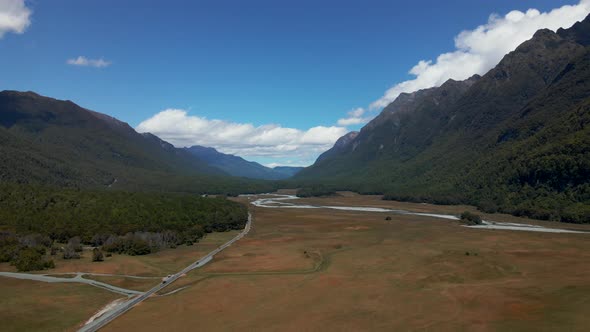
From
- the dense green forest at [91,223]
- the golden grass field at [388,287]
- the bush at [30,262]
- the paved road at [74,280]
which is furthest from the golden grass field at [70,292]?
the golden grass field at [388,287]

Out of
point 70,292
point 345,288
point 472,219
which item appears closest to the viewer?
point 70,292

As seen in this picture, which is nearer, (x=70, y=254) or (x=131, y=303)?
(x=131, y=303)

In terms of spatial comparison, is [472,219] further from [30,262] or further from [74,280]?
[30,262]

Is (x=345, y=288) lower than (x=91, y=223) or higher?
lower

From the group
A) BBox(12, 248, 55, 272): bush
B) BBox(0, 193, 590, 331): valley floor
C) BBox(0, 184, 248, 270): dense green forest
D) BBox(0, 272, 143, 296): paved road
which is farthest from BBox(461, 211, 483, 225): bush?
BBox(12, 248, 55, 272): bush

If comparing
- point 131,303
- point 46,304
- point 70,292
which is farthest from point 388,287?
point 46,304

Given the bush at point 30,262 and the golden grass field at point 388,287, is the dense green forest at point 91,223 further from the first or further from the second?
the golden grass field at point 388,287

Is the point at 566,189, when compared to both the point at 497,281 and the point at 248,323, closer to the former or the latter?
the point at 497,281
